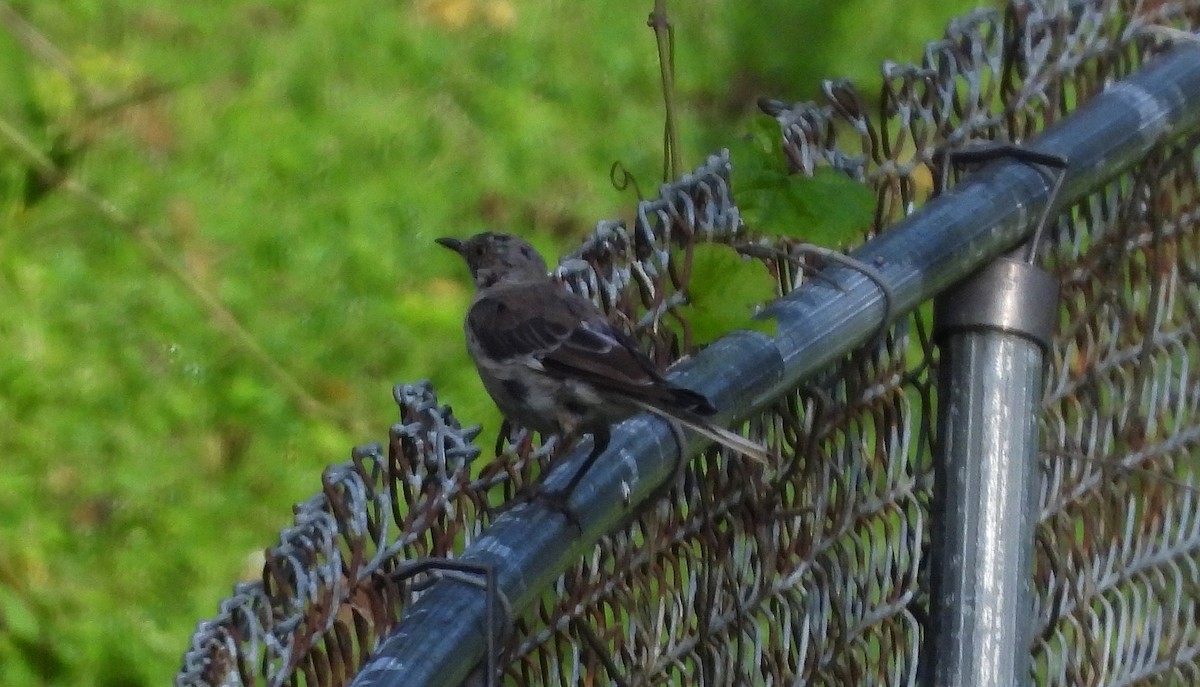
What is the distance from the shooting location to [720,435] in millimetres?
2684

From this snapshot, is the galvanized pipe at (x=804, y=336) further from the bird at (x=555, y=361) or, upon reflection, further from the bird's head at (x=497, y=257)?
the bird's head at (x=497, y=257)

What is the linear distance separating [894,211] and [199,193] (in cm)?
413

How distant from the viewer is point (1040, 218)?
3127mm

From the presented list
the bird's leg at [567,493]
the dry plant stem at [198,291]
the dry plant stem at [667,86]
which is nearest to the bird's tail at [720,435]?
the bird's leg at [567,493]

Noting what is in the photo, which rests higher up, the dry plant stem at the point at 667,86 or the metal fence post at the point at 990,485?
the dry plant stem at the point at 667,86

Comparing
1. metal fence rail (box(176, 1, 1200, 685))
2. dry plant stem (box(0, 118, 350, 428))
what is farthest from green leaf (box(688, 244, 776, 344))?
dry plant stem (box(0, 118, 350, 428))

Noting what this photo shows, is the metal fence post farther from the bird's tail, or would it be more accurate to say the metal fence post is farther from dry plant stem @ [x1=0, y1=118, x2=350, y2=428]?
dry plant stem @ [x1=0, y1=118, x2=350, y2=428]

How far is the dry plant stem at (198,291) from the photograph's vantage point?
639 cm

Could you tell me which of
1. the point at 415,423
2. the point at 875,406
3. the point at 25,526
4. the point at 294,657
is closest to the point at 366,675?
the point at 294,657

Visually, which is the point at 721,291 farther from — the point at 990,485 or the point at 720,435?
the point at 990,485

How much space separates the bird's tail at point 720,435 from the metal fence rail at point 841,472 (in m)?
0.03

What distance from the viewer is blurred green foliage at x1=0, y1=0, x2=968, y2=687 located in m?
6.00

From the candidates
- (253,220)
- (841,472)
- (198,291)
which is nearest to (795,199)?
(841,472)

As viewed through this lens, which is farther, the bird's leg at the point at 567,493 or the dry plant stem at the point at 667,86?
the dry plant stem at the point at 667,86
